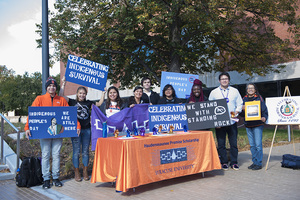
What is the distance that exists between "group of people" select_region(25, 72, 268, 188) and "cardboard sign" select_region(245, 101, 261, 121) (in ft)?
0.53

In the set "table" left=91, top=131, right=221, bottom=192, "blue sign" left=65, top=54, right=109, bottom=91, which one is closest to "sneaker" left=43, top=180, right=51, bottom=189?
"table" left=91, top=131, right=221, bottom=192

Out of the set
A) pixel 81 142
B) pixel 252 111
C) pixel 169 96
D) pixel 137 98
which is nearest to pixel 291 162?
pixel 252 111

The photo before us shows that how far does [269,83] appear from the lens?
21828mm

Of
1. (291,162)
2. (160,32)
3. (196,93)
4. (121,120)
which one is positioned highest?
(160,32)

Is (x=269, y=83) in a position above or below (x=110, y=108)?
above

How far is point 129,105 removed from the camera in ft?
24.1

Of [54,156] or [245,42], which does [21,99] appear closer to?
[245,42]

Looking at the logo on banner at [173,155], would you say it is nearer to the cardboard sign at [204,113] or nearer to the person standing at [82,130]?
the cardboard sign at [204,113]

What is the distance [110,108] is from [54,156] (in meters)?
1.63

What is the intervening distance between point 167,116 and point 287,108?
3236mm

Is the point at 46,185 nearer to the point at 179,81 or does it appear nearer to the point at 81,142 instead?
the point at 81,142

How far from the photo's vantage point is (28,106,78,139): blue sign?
20.5ft

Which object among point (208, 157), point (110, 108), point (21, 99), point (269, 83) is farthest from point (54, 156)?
point (21, 99)

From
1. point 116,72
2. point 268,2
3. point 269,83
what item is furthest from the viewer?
point 269,83
